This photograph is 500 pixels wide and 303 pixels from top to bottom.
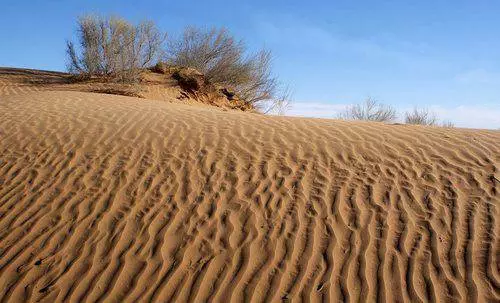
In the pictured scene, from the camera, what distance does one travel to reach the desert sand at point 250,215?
154 inches

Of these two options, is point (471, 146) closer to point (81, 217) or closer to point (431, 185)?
point (431, 185)

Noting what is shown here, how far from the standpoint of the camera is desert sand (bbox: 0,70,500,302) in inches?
154

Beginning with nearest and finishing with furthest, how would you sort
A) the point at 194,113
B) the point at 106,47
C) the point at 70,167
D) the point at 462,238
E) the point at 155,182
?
the point at 462,238
the point at 155,182
the point at 70,167
the point at 194,113
the point at 106,47

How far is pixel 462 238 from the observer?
427 cm

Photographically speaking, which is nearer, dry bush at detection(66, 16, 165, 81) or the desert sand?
the desert sand

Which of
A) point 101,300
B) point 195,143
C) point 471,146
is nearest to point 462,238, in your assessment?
point 471,146

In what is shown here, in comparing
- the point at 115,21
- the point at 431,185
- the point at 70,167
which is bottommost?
the point at 70,167

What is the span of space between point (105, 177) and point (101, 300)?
219 centimetres

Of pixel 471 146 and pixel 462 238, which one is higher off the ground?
pixel 471 146

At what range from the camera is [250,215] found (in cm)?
480

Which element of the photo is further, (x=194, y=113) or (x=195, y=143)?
(x=194, y=113)

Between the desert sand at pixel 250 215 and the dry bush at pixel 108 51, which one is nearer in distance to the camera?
the desert sand at pixel 250 215

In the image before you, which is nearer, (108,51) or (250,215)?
(250,215)

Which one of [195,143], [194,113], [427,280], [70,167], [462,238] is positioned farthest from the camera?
[194,113]
